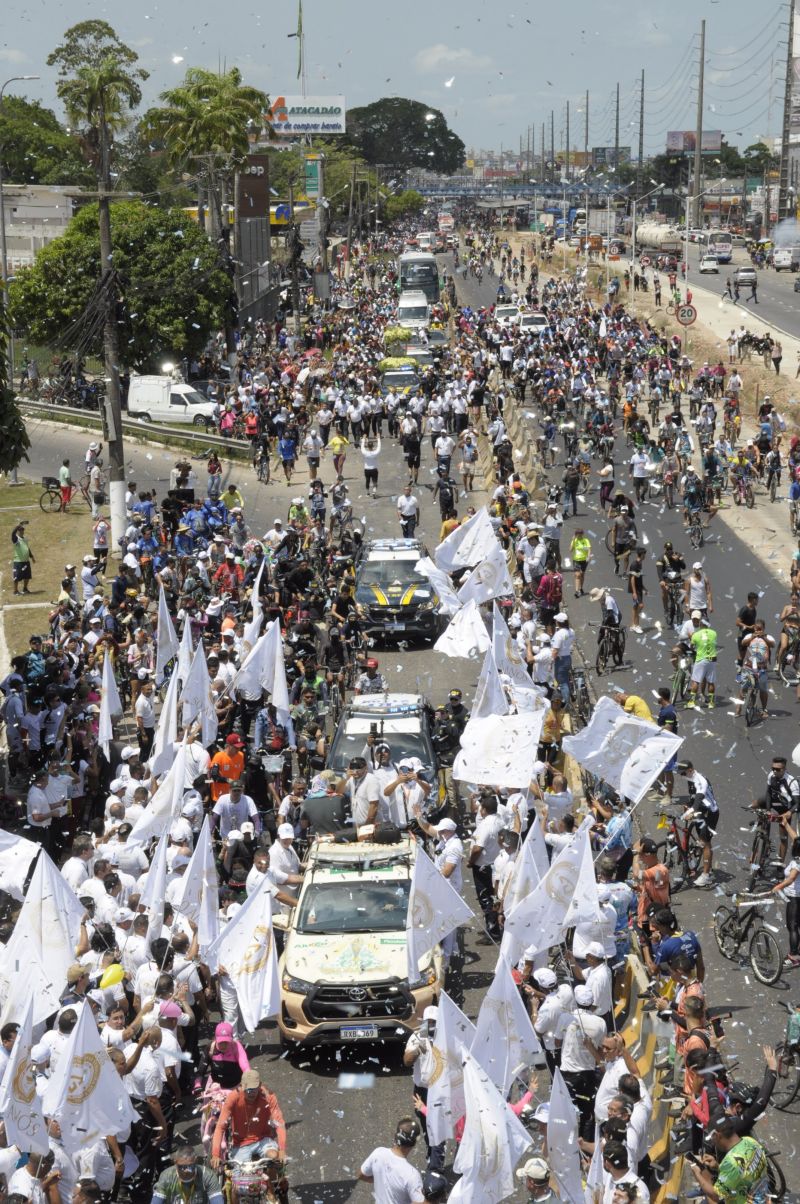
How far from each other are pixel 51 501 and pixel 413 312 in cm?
3314

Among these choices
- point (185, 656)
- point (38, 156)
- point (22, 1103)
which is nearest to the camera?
point (22, 1103)

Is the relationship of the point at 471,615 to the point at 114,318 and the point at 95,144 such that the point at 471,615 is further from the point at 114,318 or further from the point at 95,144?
the point at 95,144

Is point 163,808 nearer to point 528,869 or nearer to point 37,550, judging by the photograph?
point 528,869

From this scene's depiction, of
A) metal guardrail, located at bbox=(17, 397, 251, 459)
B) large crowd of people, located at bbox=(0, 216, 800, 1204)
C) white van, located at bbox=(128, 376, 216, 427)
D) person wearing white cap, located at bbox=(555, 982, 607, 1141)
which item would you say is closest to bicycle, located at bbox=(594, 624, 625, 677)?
large crowd of people, located at bbox=(0, 216, 800, 1204)

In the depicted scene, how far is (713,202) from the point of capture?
160 meters

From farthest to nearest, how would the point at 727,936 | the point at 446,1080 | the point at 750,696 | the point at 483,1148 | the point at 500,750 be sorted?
the point at 750,696 → the point at 500,750 → the point at 727,936 → the point at 446,1080 → the point at 483,1148

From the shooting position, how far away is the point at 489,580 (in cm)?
2192

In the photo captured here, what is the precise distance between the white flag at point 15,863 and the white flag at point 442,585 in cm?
994

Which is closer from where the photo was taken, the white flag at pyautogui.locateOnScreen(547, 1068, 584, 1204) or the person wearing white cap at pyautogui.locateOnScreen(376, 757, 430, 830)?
the white flag at pyautogui.locateOnScreen(547, 1068, 584, 1204)

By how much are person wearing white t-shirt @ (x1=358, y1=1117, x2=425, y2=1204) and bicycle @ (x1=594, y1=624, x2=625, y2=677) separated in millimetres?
14292

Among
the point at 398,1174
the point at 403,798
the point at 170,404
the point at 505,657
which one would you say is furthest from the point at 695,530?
the point at 398,1174

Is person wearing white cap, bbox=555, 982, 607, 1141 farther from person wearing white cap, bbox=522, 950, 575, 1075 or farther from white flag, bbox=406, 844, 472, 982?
white flag, bbox=406, 844, 472, 982

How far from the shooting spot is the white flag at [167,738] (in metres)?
16.8

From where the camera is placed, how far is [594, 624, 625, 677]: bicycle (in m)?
23.3
